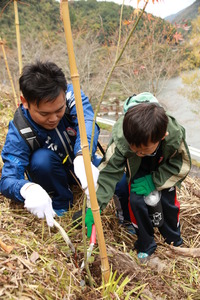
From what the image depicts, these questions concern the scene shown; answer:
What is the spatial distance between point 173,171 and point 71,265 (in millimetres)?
827

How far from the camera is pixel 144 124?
131cm

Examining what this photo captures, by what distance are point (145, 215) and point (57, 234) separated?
0.55m

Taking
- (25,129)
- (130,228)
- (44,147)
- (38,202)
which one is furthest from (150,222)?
(25,129)

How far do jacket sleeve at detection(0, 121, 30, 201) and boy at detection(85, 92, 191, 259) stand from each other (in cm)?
46

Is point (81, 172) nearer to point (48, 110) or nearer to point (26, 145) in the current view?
point (48, 110)

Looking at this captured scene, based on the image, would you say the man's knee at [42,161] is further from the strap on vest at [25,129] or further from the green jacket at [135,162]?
the green jacket at [135,162]

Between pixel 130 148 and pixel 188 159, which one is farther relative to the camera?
pixel 188 159

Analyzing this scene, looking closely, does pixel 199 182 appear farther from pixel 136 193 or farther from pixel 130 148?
pixel 130 148

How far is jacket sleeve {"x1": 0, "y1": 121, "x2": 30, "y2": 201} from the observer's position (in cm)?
148

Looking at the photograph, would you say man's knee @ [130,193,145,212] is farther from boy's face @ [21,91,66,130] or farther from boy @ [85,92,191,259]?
boy's face @ [21,91,66,130]

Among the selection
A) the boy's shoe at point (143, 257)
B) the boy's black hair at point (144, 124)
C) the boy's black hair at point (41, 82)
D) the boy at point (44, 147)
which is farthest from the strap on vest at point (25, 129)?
the boy's shoe at point (143, 257)

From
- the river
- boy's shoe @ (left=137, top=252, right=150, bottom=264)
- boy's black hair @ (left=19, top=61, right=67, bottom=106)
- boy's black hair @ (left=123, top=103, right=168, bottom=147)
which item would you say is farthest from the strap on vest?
the river

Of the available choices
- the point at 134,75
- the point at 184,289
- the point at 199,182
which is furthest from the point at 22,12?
the point at 184,289

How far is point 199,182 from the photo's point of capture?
2.53 m
